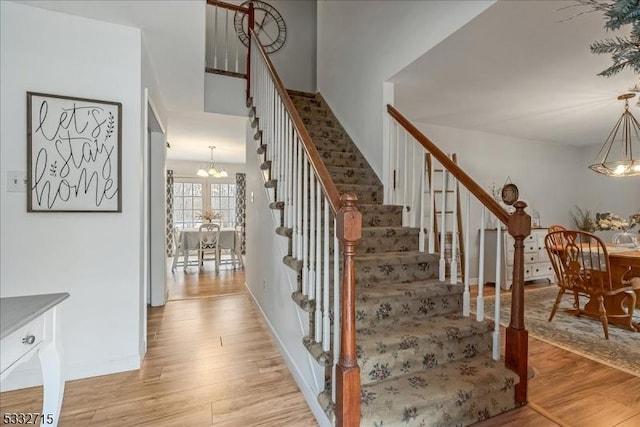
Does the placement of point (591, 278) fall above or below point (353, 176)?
below

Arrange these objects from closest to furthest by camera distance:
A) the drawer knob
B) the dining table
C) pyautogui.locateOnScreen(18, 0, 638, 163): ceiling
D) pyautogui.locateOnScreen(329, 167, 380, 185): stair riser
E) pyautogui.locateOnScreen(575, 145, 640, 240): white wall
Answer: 1. the drawer knob
2. pyautogui.locateOnScreen(18, 0, 638, 163): ceiling
3. pyautogui.locateOnScreen(329, 167, 380, 185): stair riser
4. pyautogui.locateOnScreen(575, 145, 640, 240): white wall
5. the dining table

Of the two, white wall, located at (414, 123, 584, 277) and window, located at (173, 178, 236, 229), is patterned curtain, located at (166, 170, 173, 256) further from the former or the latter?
white wall, located at (414, 123, 584, 277)

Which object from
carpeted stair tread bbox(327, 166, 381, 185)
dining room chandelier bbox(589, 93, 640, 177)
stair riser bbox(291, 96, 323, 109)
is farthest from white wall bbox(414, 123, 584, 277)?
carpeted stair tread bbox(327, 166, 381, 185)

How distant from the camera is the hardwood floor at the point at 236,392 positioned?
1699mm

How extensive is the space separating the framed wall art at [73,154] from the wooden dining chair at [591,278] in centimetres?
383

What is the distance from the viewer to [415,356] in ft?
5.94

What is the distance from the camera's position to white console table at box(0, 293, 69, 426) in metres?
1.00

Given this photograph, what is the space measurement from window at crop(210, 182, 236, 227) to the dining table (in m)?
2.08

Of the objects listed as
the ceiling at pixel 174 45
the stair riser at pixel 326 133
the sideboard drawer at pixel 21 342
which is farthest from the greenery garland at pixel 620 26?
the stair riser at pixel 326 133

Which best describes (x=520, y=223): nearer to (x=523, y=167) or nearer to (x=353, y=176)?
(x=353, y=176)

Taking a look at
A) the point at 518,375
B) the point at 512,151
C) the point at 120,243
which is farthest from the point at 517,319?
the point at 512,151

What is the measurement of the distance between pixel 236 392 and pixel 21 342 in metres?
1.20

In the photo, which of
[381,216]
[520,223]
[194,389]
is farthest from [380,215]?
Answer: [194,389]

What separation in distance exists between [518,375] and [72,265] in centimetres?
287
